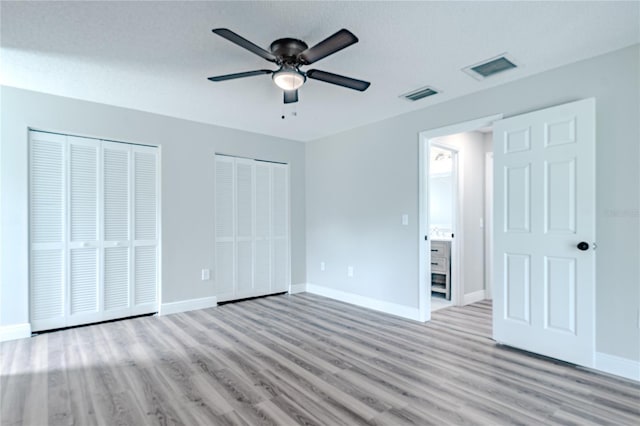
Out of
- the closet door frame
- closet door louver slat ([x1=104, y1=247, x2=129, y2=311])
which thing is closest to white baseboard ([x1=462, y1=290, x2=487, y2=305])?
the closet door frame

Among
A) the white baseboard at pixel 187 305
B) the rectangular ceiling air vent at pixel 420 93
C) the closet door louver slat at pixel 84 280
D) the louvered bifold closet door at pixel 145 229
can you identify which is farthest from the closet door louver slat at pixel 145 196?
the rectangular ceiling air vent at pixel 420 93

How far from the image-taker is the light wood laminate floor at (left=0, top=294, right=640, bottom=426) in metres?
2.01

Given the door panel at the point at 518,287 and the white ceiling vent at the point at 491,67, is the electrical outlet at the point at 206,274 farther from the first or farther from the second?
the white ceiling vent at the point at 491,67

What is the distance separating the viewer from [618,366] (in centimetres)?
252

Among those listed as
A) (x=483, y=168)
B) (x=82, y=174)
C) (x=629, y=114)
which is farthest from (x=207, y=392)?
(x=483, y=168)

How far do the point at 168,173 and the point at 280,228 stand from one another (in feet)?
6.08

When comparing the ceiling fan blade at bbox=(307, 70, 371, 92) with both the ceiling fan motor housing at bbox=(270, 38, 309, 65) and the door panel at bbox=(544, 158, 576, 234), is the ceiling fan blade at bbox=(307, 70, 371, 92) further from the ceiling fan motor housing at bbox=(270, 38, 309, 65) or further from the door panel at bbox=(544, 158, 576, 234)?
the door panel at bbox=(544, 158, 576, 234)

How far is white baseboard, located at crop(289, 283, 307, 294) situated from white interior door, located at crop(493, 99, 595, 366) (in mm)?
3023

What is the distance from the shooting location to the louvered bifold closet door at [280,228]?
17.3 feet

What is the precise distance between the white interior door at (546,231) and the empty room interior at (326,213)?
2 centimetres

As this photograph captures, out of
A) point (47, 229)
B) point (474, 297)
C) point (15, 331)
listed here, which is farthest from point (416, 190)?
point (15, 331)

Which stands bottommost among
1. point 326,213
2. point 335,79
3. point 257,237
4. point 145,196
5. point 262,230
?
point 257,237

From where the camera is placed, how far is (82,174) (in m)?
3.72

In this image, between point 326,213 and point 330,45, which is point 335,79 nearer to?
point 330,45
